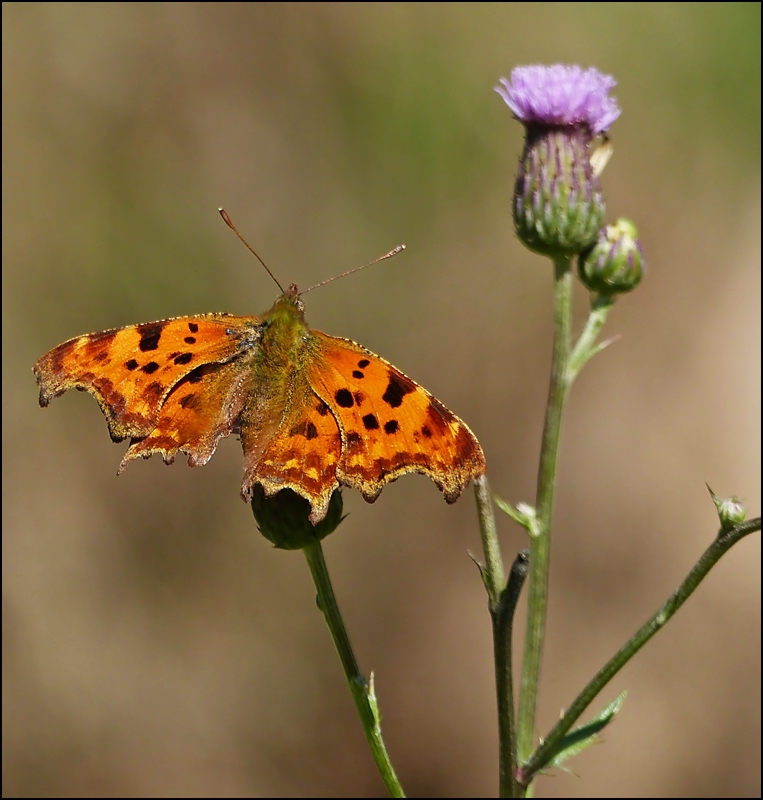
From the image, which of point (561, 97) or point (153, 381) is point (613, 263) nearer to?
point (561, 97)

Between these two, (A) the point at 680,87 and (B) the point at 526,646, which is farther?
(A) the point at 680,87

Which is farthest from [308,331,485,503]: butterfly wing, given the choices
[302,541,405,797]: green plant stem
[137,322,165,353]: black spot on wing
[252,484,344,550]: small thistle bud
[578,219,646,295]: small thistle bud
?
[578,219,646,295]: small thistle bud

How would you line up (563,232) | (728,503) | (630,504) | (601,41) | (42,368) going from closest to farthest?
1. (728,503)
2. (42,368)
3. (563,232)
4. (630,504)
5. (601,41)

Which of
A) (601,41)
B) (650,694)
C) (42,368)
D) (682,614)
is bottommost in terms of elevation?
(650,694)

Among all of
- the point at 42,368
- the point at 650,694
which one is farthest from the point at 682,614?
the point at 42,368

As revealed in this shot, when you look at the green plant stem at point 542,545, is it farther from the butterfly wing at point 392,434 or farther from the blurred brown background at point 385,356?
the blurred brown background at point 385,356

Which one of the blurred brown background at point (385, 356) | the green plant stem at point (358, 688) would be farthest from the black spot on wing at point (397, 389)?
the blurred brown background at point (385, 356)

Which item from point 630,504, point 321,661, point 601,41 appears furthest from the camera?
point 601,41

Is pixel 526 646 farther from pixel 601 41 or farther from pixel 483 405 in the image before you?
pixel 601 41
